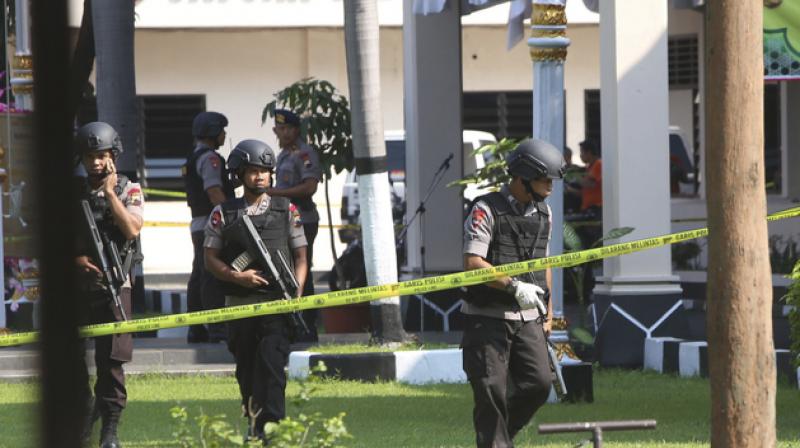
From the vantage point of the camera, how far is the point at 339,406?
29.9 feet

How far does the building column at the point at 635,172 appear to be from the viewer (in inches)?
424

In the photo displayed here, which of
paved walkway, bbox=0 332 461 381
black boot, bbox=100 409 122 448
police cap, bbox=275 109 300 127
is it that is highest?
police cap, bbox=275 109 300 127

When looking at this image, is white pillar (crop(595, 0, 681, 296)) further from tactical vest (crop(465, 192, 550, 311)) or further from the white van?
the white van

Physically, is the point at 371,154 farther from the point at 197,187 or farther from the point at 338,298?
the point at 338,298

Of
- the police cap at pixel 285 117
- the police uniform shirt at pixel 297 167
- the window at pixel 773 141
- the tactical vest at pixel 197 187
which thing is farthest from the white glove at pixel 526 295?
the window at pixel 773 141

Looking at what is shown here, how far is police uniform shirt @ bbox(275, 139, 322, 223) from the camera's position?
444 inches

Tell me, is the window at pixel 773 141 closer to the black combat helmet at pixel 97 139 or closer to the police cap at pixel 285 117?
the police cap at pixel 285 117

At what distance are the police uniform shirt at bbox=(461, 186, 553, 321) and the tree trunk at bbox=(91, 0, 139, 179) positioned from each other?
5733mm

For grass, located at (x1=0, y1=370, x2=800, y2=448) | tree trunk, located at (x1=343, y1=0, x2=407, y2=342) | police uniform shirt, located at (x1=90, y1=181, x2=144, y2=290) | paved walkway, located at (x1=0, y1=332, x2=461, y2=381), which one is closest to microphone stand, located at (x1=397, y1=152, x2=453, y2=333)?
paved walkway, located at (x1=0, y1=332, x2=461, y2=381)

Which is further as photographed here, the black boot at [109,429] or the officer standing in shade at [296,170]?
the officer standing in shade at [296,170]

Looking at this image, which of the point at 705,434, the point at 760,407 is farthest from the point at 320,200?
the point at 760,407

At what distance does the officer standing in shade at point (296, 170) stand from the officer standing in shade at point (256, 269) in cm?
369

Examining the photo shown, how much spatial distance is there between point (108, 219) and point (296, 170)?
4.25 m

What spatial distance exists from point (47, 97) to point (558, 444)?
226 inches
